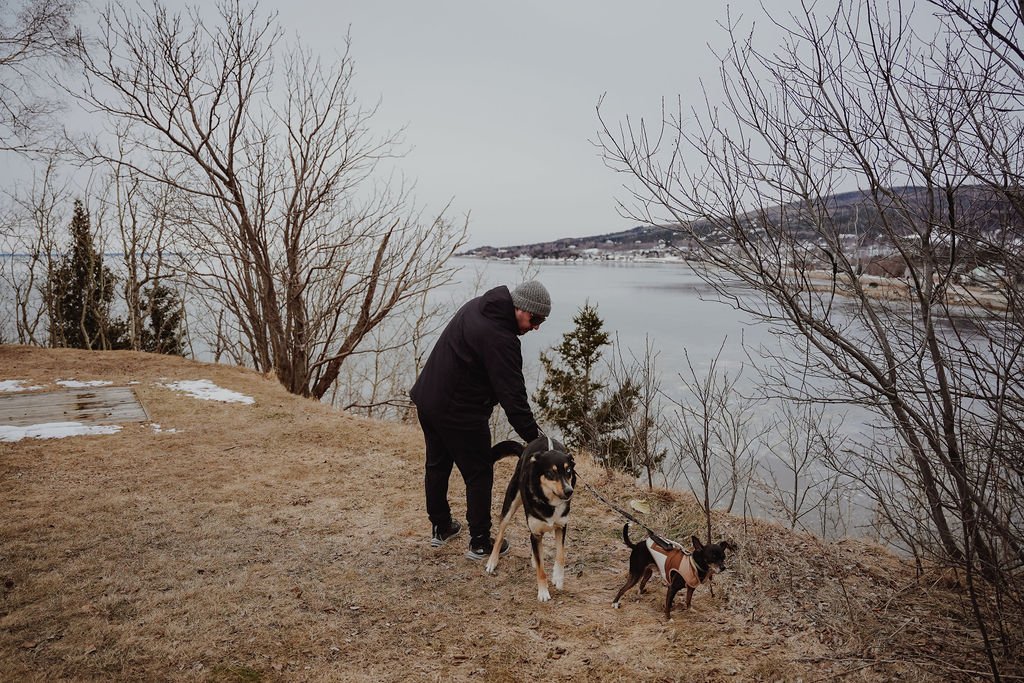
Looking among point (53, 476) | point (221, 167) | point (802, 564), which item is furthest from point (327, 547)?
point (221, 167)

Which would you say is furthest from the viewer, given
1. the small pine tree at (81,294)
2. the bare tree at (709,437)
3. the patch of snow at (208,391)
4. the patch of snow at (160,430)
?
the small pine tree at (81,294)

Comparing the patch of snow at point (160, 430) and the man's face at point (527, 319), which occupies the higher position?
the man's face at point (527, 319)

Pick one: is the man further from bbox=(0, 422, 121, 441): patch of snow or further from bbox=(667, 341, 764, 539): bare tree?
bbox=(0, 422, 121, 441): patch of snow

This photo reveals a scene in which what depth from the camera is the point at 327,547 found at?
4.76m

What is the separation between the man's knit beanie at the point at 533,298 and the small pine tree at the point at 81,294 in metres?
20.4

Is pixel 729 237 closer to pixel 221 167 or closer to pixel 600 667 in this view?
pixel 600 667

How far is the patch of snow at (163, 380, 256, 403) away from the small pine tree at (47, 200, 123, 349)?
1195cm

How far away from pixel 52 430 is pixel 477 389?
6267mm

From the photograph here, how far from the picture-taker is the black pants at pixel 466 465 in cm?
419

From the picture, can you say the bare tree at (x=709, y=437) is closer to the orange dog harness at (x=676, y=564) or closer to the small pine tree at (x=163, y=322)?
the orange dog harness at (x=676, y=564)

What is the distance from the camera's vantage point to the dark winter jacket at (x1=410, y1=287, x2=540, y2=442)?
3869 millimetres

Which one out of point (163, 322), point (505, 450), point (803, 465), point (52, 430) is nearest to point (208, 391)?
point (52, 430)

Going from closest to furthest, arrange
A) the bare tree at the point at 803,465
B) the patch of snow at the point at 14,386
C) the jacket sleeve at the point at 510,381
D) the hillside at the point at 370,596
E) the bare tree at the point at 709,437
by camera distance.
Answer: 1. the hillside at the point at 370,596
2. the jacket sleeve at the point at 510,381
3. the bare tree at the point at 709,437
4. the bare tree at the point at 803,465
5. the patch of snow at the point at 14,386

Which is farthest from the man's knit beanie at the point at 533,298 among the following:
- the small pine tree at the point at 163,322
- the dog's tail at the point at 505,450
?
the small pine tree at the point at 163,322
